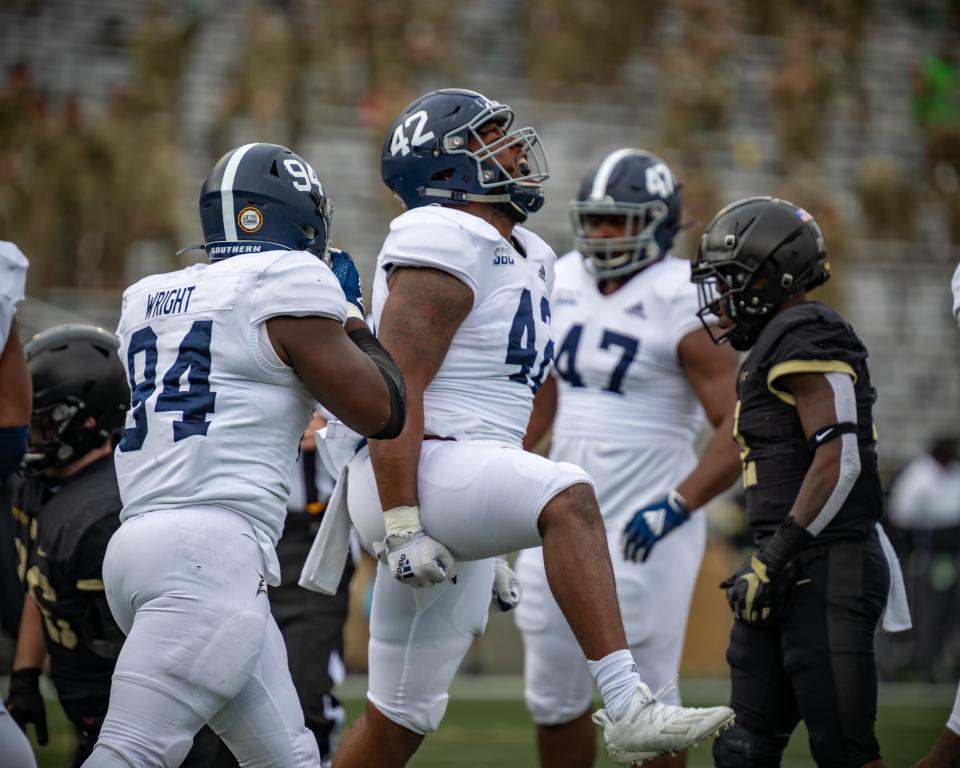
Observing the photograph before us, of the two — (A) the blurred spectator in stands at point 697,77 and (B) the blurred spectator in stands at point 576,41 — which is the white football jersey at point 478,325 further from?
(B) the blurred spectator in stands at point 576,41

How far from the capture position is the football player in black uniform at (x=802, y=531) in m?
4.11

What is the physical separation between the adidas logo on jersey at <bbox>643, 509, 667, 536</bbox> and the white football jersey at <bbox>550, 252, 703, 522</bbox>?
399mm

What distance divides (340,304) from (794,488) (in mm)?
1513

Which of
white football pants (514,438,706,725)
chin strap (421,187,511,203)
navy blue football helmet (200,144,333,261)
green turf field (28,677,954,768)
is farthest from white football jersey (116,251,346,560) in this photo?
green turf field (28,677,954,768)

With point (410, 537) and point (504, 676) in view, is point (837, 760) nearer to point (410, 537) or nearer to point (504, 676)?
point (410, 537)

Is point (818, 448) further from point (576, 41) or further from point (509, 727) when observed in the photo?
point (576, 41)

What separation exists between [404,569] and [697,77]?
11642mm

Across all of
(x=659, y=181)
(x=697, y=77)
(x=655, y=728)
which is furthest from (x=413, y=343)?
(x=697, y=77)

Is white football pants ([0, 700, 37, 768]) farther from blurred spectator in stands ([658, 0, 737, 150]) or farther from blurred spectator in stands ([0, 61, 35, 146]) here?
blurred spectator in stands ([658, 0, 737, 150])

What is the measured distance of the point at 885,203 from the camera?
579 inches

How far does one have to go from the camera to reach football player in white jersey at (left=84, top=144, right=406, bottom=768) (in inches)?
135

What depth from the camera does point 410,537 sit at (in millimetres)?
4023

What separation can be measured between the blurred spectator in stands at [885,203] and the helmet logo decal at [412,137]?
11.0 meters

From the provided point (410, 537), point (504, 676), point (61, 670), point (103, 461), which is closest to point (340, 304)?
point (410, 537)
